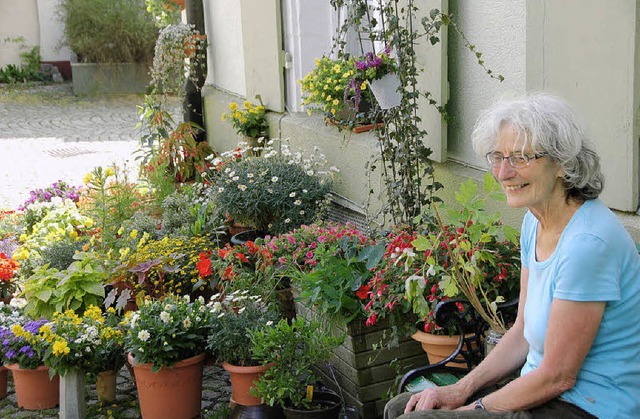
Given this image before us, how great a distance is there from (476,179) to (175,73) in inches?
205

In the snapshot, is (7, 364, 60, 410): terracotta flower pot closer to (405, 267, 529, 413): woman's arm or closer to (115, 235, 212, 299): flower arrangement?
(115, 235, 212, 299): flower arrangement

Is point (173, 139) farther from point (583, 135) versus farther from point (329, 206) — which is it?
point (583, 135)

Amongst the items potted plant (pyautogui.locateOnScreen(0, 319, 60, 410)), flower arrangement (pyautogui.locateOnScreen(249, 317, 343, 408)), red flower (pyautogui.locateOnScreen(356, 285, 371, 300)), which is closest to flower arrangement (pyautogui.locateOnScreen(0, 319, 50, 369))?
potted plant (pyautogui.locateOnScreen(0, 319, 60, 410))

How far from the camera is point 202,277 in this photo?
502cm

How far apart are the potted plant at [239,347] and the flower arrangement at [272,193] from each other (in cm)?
154

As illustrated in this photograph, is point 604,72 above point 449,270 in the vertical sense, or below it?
above

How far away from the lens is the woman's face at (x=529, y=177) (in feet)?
7.86

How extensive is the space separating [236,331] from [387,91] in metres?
1.62

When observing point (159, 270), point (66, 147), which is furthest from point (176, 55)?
point (159, 270)

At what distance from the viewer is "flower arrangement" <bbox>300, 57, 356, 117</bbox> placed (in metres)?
5.89

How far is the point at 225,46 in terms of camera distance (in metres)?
8.62

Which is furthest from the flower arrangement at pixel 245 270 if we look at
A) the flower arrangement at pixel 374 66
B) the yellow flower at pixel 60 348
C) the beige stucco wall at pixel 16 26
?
the beige stucco wall at pixel 16 26

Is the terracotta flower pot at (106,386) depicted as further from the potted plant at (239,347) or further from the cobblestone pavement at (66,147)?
the potted plant at (239,347)

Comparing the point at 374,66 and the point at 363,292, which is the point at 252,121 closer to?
the point at 374,66
